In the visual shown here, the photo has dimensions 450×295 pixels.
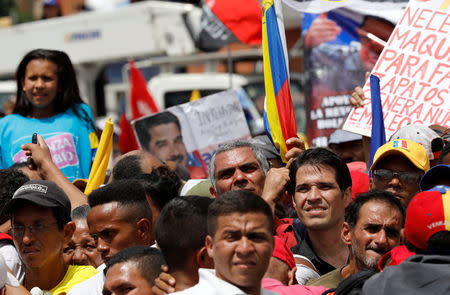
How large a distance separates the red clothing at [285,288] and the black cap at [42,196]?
1.44 metres

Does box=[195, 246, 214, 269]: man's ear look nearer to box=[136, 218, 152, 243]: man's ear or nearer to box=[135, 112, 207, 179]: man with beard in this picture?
box=[136, 218, 152, 243]: man's ear

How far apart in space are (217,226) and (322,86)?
164 inches

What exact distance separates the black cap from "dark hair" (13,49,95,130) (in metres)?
1.70

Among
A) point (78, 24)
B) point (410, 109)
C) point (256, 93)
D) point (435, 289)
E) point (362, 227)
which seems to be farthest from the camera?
point (78, 24)

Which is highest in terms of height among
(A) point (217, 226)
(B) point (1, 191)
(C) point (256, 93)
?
→ (A) point (217, 226)

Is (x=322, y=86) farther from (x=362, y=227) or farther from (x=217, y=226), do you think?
(x=217, y=226)

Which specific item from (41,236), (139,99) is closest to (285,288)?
(41,236)

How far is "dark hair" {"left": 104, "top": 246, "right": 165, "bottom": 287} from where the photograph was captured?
156 inches

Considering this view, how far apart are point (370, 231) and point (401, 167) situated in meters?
0.71

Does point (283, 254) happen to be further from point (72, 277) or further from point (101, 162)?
point (101, 162)

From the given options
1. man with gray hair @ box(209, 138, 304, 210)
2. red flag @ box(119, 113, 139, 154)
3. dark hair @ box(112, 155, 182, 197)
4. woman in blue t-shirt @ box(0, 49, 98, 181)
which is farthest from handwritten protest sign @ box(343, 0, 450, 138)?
red flag @ box(119, 113, 139, 154)

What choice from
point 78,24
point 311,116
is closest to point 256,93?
point 78,24

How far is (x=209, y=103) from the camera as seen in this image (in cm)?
771

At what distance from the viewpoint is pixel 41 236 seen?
465 cm
